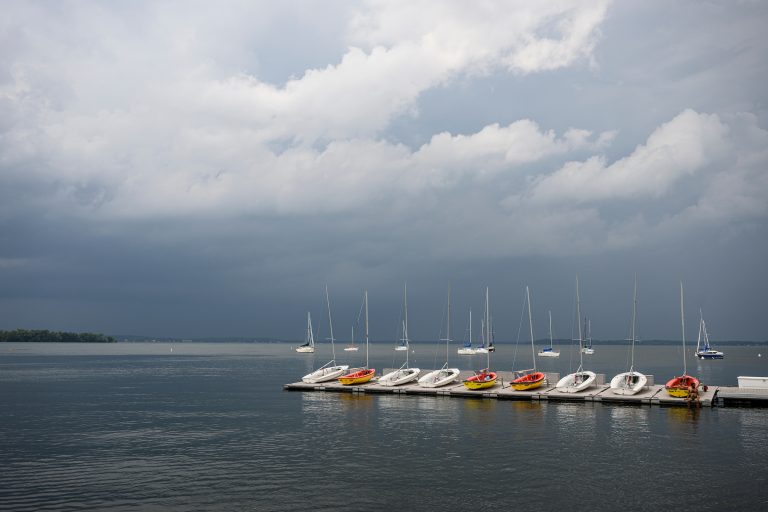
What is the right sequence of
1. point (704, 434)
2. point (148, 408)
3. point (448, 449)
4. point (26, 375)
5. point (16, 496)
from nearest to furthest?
1. point (16, 496)
2. point (448, 449)
3. point (704, 434)
4. point (148, 408)
5. point (26, 375)

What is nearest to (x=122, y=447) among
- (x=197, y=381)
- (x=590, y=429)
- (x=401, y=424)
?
(x=401, y=424)

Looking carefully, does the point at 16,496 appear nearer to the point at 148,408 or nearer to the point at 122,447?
the point at 122,447

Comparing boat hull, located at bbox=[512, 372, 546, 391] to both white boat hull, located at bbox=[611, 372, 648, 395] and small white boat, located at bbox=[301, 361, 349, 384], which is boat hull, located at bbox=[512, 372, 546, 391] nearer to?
Answer: white boat hull, located at bbox=[611, 372, 648, 395]

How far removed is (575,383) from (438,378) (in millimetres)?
17415

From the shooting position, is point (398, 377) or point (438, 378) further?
point (398, 377)

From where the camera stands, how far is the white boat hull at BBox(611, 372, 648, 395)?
6400cm

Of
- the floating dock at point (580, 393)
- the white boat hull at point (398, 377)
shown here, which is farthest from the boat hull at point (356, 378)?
the white boat hull at point (398, 377)

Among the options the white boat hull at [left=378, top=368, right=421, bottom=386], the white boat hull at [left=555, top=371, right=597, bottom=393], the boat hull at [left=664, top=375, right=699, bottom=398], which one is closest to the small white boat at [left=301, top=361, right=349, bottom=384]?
the white boat hull at [left=378, top=368, right=421, bottom=386]

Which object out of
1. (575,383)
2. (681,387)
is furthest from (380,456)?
(681,387)

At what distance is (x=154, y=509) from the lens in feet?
93.1

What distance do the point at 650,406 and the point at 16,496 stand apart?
55949 millimetres

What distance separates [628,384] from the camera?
6594cm

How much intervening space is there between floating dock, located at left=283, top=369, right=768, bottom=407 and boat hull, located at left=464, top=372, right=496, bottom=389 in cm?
52

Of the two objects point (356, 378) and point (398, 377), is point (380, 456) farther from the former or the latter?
point (398, 377)
